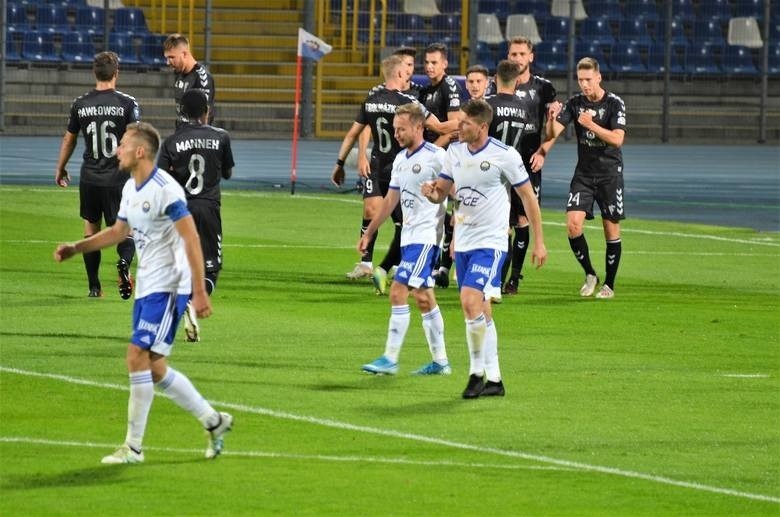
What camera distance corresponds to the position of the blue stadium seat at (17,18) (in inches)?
1505

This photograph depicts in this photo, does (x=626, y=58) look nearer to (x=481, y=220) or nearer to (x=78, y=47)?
(x=78, y=47)

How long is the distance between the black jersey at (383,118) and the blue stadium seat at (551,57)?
81.4ft

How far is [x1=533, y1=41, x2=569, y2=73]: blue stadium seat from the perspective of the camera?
135 feet

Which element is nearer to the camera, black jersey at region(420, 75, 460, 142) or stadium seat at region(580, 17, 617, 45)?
black jersey at region(420, 75, 460, 142)

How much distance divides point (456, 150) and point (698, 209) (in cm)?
1628

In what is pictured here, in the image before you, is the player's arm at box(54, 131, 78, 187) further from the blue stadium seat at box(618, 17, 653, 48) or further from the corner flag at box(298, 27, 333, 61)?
the blue stadium seat at box(618, 17, 653, 48)

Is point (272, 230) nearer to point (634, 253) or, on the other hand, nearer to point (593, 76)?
point (634, 253)

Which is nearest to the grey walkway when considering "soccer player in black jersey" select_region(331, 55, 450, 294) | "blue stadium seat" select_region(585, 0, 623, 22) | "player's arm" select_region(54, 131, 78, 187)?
"blue stadium seat" select_region(585, 0, 623, 22)

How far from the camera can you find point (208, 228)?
12.7 metres

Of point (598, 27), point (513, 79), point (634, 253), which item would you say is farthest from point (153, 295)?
point (598, 27)

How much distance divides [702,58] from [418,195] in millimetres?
32489

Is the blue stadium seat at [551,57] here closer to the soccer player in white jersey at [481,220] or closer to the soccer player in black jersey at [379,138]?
the soccer player in black jersey at [379,138]

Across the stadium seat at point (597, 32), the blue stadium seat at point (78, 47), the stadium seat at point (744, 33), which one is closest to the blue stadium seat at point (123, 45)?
the blue stadium seat at point (78, 47)

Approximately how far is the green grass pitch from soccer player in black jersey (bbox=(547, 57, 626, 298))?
423 mm
